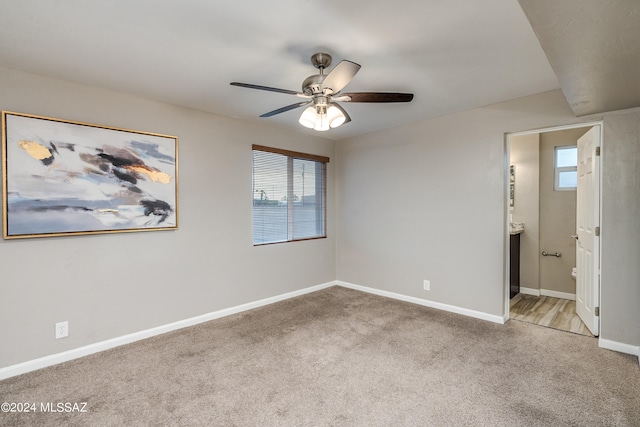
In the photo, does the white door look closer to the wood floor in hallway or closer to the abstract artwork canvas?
the wood floor in hallway

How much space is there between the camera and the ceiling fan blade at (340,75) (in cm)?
178

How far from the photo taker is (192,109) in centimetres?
335

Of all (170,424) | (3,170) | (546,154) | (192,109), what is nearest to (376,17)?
(192,109)

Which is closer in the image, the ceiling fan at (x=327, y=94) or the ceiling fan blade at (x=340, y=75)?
the ceiling fan blade at (x=340, y=75)

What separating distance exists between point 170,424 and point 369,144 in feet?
12.6

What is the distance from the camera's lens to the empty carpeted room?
186 cm

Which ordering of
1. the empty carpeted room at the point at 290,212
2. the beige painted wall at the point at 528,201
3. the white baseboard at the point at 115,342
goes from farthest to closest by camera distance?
the beige painted wall at the point at 528,201
the white baseboard at the point at 115,342
the empty carpeted room at the point at 290,212

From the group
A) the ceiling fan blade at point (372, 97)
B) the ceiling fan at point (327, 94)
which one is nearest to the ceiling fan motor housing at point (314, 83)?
the ceiling fan at point (327, 94)

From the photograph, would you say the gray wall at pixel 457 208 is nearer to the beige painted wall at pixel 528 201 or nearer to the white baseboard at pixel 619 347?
the white baseboard at pixel 619 347

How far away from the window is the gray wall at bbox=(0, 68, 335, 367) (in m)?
0.14

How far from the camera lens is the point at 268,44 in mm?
2039

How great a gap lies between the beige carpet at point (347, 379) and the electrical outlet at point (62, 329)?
9.4 inches

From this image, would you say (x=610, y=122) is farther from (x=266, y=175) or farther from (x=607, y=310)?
(x=266, y=175)

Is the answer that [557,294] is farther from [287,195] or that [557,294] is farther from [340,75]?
[340,75]
